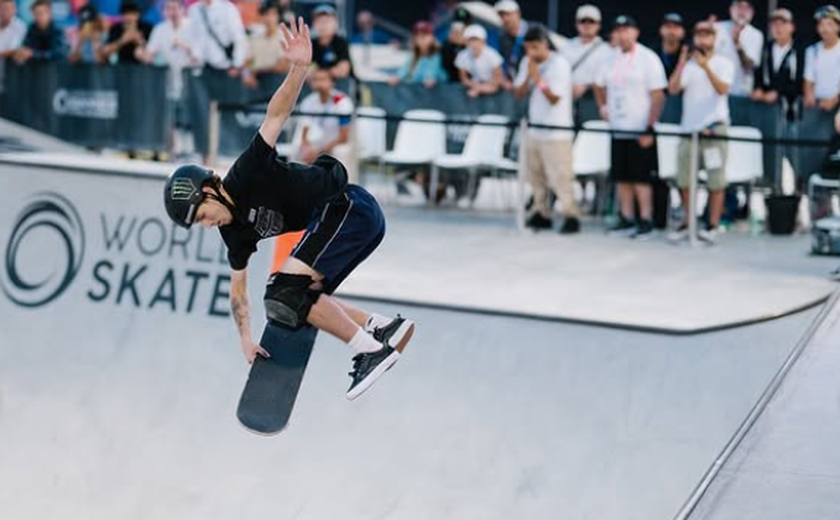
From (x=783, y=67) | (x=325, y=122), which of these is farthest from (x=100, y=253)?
(x=783, y=67)

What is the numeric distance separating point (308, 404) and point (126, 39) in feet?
25.7

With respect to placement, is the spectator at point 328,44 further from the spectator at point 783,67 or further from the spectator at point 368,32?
the spectator at point 368,32

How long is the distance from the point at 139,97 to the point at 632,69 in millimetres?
5448

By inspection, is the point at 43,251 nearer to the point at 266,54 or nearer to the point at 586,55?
the point at 266,54

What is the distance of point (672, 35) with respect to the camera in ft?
47.2

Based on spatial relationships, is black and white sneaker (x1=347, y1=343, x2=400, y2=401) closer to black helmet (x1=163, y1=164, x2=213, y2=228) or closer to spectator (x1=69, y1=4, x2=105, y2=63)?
black helmet (x1=163, y1=164, x2=213, y2=228)

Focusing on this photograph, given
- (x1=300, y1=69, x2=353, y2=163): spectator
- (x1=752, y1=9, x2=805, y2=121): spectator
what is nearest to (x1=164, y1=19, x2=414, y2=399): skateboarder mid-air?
(x1=300, y1=69, x2=353, y2=163): spectator

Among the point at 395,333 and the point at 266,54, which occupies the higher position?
the point at 266,54

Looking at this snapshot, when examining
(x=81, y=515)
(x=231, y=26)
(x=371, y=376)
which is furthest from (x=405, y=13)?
(x=371, y=376)

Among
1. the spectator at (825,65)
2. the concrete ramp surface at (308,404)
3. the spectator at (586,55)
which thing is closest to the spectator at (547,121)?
the spectator at (586,55)

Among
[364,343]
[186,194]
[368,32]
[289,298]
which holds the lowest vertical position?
[364,343]

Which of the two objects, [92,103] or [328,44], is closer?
[328,44]

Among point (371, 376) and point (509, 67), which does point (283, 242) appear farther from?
point (509, 67)

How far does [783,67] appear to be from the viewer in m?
13.9
